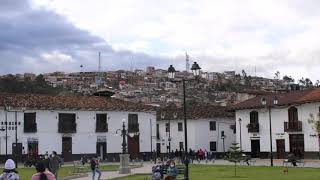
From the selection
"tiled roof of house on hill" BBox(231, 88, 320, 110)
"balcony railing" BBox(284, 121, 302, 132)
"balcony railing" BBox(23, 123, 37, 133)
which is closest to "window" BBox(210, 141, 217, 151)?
"tiled roof of house on hill" BBox(231, 88, 320, 110)

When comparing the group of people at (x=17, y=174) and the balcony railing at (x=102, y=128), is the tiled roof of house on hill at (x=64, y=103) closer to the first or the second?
the balcony railing at (x=102, y=128)

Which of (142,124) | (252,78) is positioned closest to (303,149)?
(142,124)

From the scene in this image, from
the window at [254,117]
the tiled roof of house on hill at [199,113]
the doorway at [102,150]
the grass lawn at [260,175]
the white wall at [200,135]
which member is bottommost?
the grass lawn at [260,175]

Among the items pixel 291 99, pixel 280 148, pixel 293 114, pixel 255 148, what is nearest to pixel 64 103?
pixel 255 148

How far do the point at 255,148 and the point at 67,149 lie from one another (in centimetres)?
1870

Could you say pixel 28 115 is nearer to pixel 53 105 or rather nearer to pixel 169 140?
pixel 53 105

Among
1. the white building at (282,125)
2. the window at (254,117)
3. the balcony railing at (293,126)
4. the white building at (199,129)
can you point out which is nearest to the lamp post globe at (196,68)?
the white building at (282,125)

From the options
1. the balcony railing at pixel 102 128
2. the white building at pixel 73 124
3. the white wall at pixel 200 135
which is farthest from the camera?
the white wall at pixel 200 135

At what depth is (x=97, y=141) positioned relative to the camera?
58.7 meters

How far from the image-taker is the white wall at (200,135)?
67.4 metres

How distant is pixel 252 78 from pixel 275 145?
84077 mm

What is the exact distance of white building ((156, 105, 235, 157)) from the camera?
67.5 metres

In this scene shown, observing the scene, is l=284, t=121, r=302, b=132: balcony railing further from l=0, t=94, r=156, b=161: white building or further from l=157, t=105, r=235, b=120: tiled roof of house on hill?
l=0, t=94, r=156, b=161: white building

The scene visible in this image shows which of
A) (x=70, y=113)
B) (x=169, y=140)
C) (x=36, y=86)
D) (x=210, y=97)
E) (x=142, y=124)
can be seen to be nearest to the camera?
(x=70, y=113)
